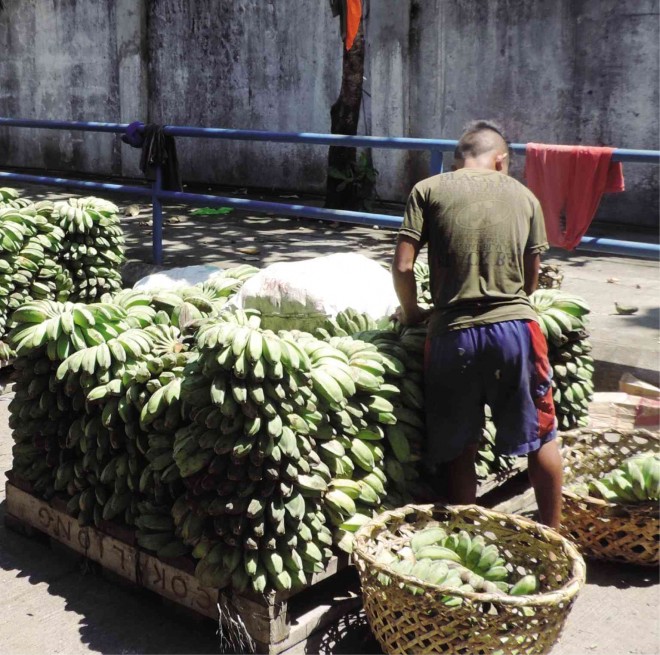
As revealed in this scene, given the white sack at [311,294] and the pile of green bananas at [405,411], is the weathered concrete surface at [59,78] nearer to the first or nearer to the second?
the white sack at [311,294]

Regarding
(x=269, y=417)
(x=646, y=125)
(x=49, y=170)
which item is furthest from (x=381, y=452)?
(x=49, y=170)

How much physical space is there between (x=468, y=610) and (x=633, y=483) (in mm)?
1287

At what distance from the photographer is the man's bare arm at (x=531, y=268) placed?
12.5 feet

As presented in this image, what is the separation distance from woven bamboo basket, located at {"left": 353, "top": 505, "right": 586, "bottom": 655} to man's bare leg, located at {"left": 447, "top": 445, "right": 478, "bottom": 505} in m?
0.47

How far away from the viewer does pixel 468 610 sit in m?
2.99

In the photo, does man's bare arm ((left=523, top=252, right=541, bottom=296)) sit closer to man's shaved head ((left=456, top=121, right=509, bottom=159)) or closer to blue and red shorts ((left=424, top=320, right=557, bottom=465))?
blue and red shorts ((left=424, top=320, right=557, bottom=465))

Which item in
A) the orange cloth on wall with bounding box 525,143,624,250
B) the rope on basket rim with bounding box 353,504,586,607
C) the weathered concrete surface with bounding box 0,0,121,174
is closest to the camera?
the rope on basket rim with bounding box 353,504,586,607

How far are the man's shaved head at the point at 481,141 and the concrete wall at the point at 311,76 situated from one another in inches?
240

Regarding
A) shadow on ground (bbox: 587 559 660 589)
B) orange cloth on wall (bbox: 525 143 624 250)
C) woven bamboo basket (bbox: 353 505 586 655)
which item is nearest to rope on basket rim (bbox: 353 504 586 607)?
woven bamboo basket (bbox: 353 505 586 655)

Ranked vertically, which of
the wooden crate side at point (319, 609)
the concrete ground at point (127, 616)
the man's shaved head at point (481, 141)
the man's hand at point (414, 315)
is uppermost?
the man's shaved head at point (481, 141)

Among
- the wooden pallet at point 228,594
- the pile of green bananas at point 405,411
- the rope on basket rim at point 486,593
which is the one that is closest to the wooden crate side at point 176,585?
the wooden pallet at point 228,594

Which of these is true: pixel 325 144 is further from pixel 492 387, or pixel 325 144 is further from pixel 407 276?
pixel 492 387

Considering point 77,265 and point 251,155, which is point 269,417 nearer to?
point 77,265

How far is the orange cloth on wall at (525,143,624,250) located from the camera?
18.9 feet
